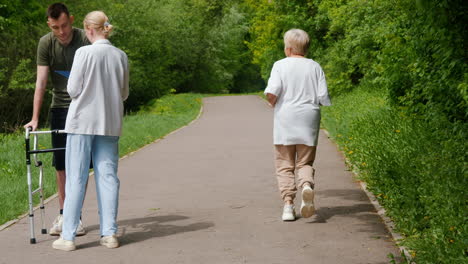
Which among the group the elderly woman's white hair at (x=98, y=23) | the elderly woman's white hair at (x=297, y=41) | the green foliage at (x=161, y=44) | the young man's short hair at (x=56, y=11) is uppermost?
the young man's short hair at (x=56, y=11)

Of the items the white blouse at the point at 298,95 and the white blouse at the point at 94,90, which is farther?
the white blouse at the point at 298,95

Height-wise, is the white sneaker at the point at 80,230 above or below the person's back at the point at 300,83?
below

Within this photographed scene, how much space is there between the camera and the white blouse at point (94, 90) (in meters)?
5.96

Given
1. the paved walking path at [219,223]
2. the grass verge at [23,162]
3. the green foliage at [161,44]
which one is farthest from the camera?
the green foliage at [161,44]

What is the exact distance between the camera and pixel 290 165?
7.27 metres

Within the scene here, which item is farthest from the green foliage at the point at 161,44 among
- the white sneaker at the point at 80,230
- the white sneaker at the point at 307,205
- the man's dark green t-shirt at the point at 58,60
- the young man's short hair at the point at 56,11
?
the white sneaker at the point at 307,205

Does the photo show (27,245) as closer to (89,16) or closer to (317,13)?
(89,16)

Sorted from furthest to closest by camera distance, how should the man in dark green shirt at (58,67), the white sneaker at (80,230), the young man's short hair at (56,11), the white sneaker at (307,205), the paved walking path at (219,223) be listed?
the white sneaker at (307,205) < the white sneaker at (80,230) < the man in dark green shirt at (58,67) < the young man's short hair at (56,11) < the paved walking path at (219,223)

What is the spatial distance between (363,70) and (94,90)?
68.2 feet

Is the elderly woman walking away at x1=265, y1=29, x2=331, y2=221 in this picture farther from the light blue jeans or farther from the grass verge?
the grass verge

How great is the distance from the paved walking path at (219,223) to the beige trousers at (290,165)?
12.1 inches

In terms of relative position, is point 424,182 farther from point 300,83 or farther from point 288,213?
point 300,83

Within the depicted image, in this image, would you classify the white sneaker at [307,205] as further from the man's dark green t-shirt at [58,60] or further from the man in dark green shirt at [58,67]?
the man's dark green t-shirt at [58,60]

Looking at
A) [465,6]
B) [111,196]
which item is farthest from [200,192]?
[465,6]
